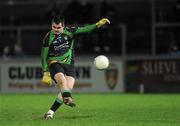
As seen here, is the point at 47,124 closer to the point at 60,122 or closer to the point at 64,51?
the point at 60,122

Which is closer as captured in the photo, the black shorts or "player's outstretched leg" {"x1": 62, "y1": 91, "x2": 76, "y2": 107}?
"player's outstretched leg" {"x1": 62, "y1": 91, "x2": 76, "y2": 107}

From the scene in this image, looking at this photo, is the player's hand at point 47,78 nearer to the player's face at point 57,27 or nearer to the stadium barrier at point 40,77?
the player's face at point 57,27

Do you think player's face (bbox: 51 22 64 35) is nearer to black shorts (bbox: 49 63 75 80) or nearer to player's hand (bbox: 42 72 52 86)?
black shorts (bbox: 49 63 75 80)

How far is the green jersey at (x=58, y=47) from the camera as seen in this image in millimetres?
12773

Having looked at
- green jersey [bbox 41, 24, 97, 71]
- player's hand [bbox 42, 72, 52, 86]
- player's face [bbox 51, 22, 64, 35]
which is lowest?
player's hand [bbox 42, 72, 52, 86]

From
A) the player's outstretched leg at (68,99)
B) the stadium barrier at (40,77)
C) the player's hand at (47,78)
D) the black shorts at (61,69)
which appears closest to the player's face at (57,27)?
the black shorts at (61,69)

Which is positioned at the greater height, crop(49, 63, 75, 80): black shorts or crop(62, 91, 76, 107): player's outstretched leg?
crop(49, 63, 75, 80): black shorts

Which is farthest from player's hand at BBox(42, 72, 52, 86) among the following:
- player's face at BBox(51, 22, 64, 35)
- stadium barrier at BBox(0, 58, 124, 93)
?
stadium barrier at BBox(0, 58, 124, 93)

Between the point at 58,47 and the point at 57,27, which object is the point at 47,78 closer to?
the point at 58,47

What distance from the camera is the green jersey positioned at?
12773 millimetres

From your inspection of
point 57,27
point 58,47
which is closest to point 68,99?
point 58,47

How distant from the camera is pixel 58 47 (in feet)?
42.1

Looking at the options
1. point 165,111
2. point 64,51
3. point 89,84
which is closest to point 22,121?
point 64,51

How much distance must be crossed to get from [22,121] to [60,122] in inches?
33.0
